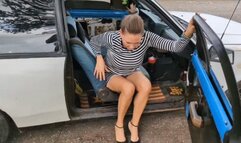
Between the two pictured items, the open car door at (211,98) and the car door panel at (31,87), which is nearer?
the open car door at (211,98)

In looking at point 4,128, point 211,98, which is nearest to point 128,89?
point 211,98

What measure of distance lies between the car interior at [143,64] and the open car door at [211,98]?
587 millimetres

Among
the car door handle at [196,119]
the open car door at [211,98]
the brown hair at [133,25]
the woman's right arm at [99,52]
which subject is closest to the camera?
the open car door at [211,98]

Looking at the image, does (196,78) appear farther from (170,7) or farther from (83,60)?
(170,7)

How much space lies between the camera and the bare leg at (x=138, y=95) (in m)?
2.87

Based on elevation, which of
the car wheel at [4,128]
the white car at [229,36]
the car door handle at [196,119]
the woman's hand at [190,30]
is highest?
the woman's hand at [190,30]

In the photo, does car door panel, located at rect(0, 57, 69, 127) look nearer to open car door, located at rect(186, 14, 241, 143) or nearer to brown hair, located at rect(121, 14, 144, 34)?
brown hair, located at rect(121, 14, 144, 34)

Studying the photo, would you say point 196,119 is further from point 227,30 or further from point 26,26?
point 227,30

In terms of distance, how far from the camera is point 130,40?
2.69 meters

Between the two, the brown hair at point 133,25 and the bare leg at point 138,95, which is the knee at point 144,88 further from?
the brown hair at point 133,25

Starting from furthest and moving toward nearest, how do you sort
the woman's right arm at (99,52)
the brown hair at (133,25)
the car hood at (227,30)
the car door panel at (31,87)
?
1. the car hood at (227,30)
2. the woman's right arm at (99,52)
3. the brown hair at (133,25)
4. the car door panel at (31,87)

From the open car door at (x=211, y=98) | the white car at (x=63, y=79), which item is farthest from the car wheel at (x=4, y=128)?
the open car door at (x=211, y=98)

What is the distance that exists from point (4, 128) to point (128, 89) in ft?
3.52

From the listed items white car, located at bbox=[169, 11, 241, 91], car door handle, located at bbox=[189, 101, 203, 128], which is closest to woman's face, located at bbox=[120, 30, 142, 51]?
white car, located at bbox=[169, 11, 241, 91]
